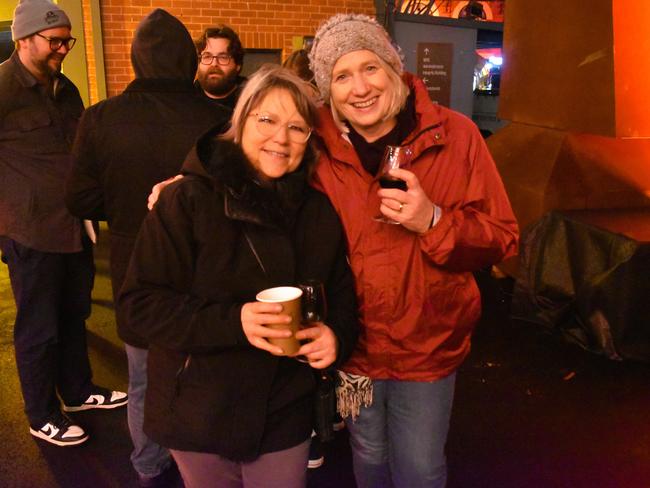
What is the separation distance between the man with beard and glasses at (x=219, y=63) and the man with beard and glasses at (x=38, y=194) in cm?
85

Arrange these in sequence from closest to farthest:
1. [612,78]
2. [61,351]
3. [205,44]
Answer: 1. [61,351]
2. [205,44]
3. [612,78]

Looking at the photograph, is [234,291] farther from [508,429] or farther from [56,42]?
[508,429]

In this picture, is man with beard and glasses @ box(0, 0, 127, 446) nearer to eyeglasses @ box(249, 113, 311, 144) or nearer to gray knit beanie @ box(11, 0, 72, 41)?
gray knit beanie @ box(11, 0, 72, 41)

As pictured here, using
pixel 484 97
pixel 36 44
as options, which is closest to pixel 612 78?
pixel 36 44

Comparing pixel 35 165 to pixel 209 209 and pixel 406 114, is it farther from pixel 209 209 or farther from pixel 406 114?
pixel 406 114

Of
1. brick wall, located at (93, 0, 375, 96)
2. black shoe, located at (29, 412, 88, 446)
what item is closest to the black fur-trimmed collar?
black shoe, located at (29, 412, 88, 446)

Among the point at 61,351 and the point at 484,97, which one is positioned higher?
the point at 484,97

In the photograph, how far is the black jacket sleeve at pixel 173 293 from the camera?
1.70 metres

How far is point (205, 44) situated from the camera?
12.7ft

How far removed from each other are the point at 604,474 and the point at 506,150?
3812mm

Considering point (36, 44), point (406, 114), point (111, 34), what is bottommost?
point (406, 114)

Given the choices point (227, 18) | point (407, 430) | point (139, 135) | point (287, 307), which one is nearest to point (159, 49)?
point (139, 135)

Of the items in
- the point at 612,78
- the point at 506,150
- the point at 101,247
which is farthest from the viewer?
the point at 101,247

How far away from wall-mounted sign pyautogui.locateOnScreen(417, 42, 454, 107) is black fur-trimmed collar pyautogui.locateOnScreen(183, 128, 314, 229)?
26.0 feet
